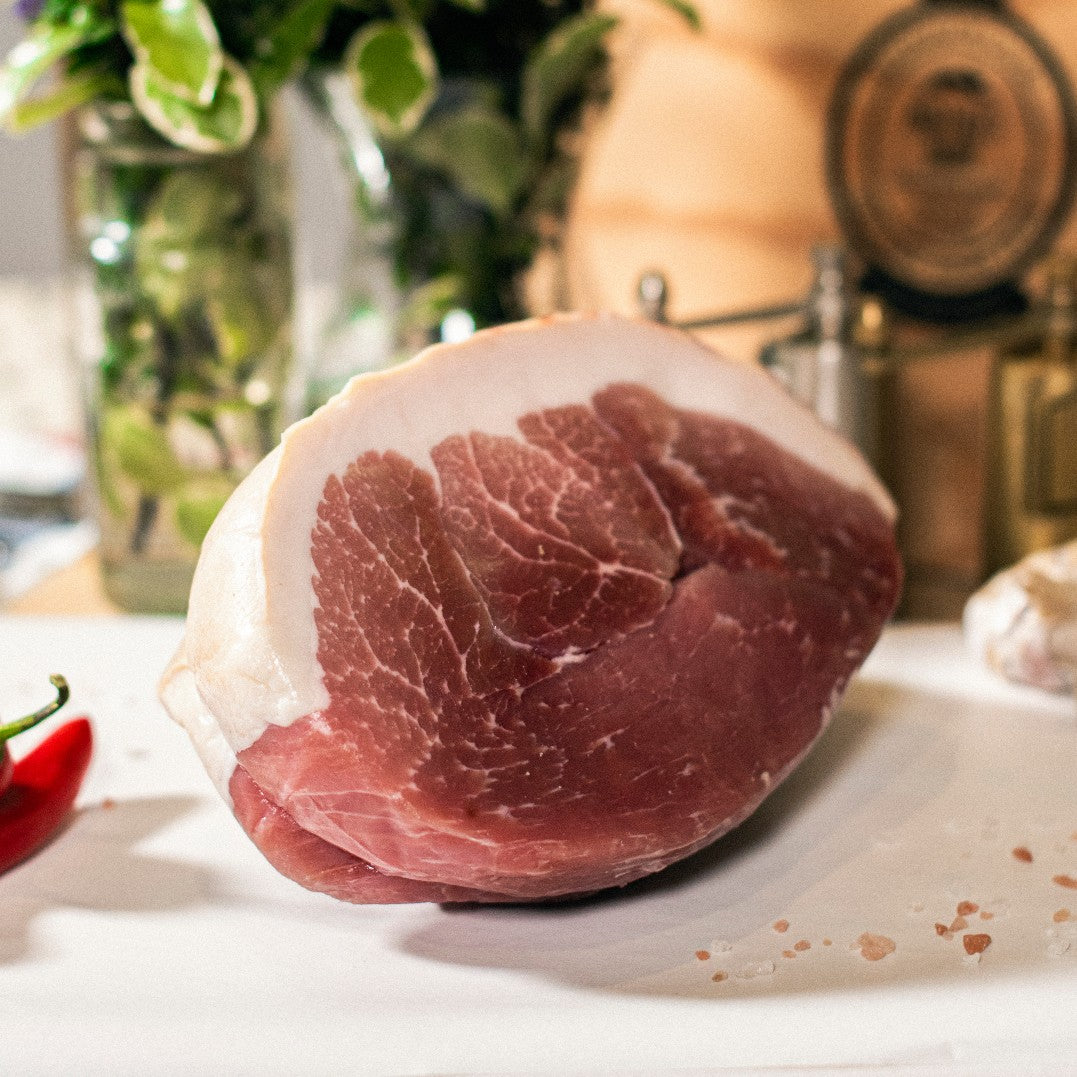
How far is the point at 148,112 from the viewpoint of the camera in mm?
966

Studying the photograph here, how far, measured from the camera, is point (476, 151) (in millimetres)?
1115

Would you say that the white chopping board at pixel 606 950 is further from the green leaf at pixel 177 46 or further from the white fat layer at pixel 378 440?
the green leaf at pixel 177 46

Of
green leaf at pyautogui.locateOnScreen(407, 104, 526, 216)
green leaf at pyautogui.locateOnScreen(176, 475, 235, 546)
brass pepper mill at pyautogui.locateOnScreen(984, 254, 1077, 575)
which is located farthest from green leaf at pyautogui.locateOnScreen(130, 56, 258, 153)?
brass pepper mill at pyautogui.locateOnScreen(984, 254, 1077, 575)

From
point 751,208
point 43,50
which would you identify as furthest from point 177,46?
point 751,208

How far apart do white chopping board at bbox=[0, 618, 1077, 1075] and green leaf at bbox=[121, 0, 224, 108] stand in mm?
489

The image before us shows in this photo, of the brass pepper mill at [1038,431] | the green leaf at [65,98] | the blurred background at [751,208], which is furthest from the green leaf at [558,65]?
the brass pepper mill at [1038,431]

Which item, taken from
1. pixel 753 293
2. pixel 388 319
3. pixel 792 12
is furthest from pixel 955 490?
pixel 388 319

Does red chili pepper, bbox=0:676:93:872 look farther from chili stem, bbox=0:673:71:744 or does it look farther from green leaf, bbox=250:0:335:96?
green leaf, bbox=250:0:335:96

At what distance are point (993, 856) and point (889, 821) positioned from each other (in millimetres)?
61

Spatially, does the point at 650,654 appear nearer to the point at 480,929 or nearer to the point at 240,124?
the point at 480,929

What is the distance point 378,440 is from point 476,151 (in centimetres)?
60

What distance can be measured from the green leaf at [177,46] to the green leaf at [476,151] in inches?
9.0

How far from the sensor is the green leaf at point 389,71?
3.36 feet

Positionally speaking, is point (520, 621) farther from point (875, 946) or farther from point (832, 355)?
point (832, 355)
